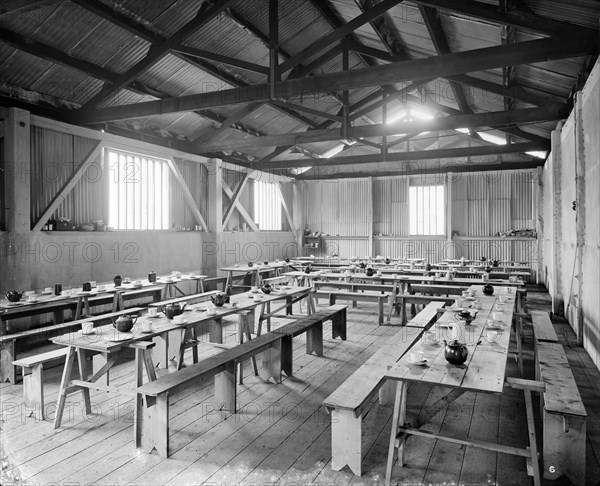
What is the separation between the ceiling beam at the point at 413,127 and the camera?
27.3 ft

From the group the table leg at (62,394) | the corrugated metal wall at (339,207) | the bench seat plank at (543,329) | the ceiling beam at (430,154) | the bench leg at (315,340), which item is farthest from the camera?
the corrugated metal wall at (339,207)

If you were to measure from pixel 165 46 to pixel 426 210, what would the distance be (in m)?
11.6

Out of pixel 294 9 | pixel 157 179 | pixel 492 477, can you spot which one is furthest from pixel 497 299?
pixel 157 179

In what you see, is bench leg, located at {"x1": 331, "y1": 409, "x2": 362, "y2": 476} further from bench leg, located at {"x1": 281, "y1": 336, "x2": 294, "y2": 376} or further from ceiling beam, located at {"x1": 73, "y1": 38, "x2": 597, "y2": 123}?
ceiling beam, located at {"x1": 73, "y1": 38, "x2": 597, "y2": 123}

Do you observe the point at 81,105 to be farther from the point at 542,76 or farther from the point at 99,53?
the point at 542,76

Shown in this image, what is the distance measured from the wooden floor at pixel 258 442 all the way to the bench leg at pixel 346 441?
2.8 inches

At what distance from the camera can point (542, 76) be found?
7527 mm

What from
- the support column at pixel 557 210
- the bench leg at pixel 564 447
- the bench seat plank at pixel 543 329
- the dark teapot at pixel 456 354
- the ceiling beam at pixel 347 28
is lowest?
the bench leg at pixel 564 447

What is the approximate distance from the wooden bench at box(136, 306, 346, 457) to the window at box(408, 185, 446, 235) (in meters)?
10.8

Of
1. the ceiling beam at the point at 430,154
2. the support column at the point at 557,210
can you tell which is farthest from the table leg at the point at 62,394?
the ceiling beam at the point at 430,154

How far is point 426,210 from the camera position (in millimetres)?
16219

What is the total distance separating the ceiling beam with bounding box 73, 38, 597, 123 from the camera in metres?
5.41

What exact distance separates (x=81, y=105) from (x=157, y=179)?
8.81 ft

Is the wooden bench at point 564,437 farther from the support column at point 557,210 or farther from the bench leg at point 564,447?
the support column at point 557,210
